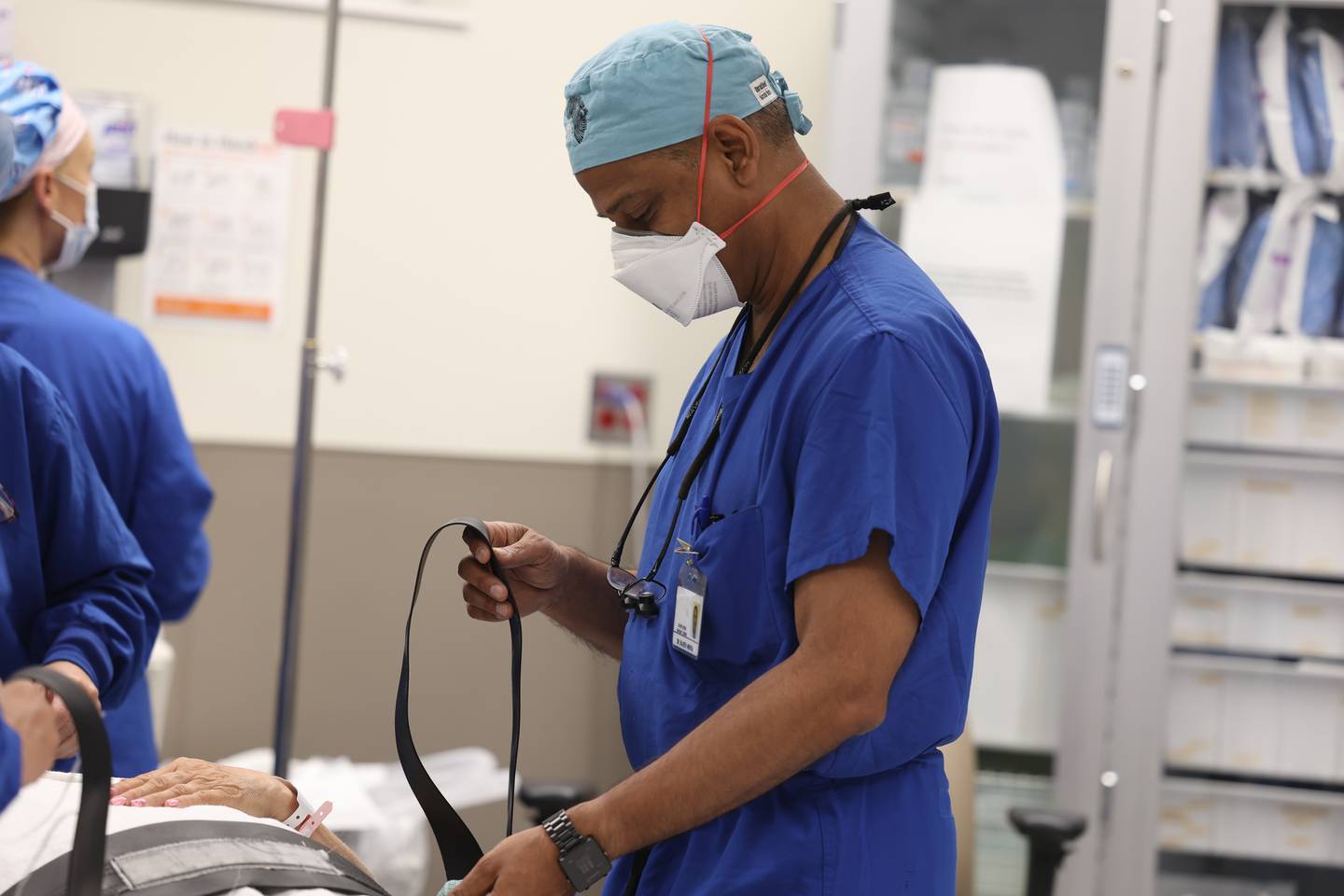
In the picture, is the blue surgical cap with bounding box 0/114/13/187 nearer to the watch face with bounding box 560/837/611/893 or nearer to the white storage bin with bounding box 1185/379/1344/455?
the watch face with bounding box 560/837/611/893

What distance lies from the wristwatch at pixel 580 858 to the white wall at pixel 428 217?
2121 millimetres

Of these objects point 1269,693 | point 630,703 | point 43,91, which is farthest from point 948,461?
point 1269,693

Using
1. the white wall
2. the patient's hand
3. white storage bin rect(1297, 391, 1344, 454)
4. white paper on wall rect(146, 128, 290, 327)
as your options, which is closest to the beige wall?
the white wall


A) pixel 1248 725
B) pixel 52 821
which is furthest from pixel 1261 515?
pixel 52 821

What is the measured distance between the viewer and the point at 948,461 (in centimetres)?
108

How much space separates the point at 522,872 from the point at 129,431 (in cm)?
113

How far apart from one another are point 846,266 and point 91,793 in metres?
0.73

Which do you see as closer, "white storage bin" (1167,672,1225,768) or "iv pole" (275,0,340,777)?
"iv pole" (275,0,340,777)

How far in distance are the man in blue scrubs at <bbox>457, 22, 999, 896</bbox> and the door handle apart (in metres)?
1.64

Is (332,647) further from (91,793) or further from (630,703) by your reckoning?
(91,793)

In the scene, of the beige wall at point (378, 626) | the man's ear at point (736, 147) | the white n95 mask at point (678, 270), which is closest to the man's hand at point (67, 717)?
the white n95 mask at point (678, 270)

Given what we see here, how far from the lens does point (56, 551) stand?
Result: 1.49m

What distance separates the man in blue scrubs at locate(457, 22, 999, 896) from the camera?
1.05 metres

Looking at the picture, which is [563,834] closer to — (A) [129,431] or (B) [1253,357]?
(A) [129,431]
